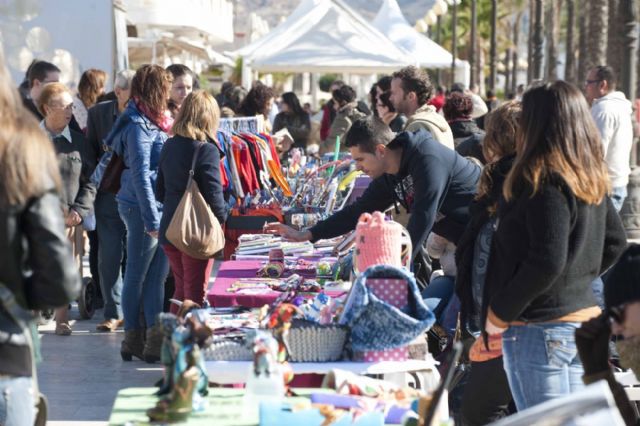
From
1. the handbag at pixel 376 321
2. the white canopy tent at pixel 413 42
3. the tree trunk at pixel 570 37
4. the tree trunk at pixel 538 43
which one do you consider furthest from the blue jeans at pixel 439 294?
the tree trunk at pixel 570 37

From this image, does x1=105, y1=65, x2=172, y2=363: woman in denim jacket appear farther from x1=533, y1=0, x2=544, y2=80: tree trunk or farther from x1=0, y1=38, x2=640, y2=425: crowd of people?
x1=533, y1=0, x2=544, y2=80: tree trunk

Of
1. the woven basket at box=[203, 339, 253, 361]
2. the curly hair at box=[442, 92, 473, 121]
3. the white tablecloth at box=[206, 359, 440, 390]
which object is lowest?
the white tablecloth at box=[206, 359, 440, 390]

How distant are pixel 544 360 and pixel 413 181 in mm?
2066

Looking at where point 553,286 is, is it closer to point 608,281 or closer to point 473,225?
point 608,281

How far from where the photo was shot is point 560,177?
13.2 feet

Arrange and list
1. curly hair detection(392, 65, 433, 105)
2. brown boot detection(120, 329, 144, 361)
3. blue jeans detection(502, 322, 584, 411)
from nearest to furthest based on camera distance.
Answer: blue jeans detection(502, 322, 584, 411)
brown boot detection(120, 329, 144, 361)
curly hair detection(392, 65, 433, 105)

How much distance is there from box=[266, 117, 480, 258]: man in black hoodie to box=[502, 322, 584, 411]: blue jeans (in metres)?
1.70

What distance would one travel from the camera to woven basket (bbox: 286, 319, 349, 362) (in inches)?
170

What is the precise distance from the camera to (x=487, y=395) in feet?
16.1

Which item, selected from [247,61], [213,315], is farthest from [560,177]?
[247,61]

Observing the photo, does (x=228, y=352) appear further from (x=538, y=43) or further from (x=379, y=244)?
(x=538, y=43)

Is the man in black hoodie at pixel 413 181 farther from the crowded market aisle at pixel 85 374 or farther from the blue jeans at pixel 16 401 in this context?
the blue jeans at pixel 16 401

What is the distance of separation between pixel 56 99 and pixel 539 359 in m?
5.05

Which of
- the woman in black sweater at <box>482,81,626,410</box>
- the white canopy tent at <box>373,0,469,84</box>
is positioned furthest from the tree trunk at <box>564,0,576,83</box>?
the woman in black sweater at <box>482,81,626,410</box>
